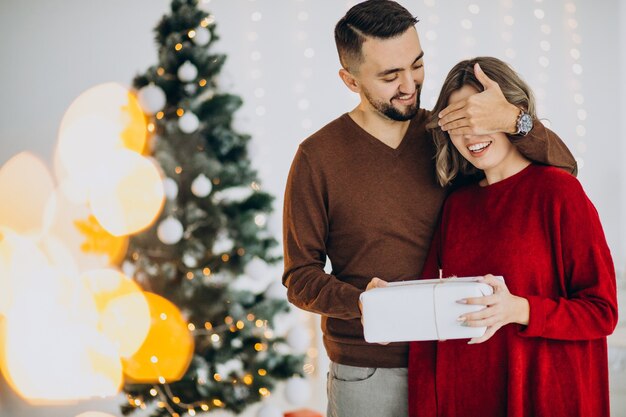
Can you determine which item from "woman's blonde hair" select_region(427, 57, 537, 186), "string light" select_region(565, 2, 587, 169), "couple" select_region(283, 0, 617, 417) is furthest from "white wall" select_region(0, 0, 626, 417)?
"woman's blonde hair" select_region(427, 57, 537, 186)

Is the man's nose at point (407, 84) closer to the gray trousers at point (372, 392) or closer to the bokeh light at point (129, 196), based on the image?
the gray trousers at point (372, 392)

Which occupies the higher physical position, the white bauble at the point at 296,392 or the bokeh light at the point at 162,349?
the bokeh light at the point at 162,349

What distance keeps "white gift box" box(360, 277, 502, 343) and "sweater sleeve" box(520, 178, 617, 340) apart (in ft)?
0.45

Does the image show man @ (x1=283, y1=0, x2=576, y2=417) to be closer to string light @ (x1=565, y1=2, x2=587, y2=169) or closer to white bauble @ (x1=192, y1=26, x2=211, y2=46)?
white bauble @ (x1=192, y1=26, x2=211, y2=46)

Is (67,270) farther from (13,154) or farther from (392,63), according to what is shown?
(392,63)

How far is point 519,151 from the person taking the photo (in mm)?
1523

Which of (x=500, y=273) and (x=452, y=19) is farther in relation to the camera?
(x=452, y=19)

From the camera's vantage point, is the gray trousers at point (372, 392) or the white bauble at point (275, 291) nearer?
the gray trousers at point (372, 392)

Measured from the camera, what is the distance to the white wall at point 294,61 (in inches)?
153

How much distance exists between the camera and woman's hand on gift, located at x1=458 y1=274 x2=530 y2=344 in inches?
51.4

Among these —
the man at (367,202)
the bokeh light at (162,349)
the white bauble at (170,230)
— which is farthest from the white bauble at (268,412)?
the man at (367,202)

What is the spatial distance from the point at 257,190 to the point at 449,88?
1471 mm

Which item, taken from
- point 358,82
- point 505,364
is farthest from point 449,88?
point 505,364

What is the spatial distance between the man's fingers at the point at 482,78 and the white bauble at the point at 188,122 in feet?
5.15
